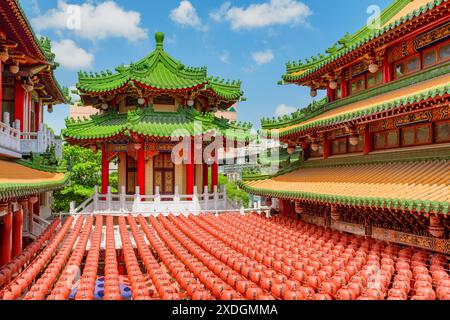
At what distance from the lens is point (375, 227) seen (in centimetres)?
1009

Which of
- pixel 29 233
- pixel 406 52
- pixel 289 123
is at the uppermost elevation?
pixel 406 52

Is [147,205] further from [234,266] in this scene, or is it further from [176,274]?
[234,266]

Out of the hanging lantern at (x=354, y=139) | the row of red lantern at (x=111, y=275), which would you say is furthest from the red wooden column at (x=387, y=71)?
the row of red lantern at (x=111, y=275)

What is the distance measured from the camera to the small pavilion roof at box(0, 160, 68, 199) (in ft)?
25.7

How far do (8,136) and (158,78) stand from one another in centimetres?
906

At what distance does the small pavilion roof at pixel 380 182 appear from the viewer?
7.48m

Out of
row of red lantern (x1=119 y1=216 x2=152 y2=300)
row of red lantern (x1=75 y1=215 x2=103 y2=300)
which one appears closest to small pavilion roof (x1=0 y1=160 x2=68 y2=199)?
row of red lantern (x1=75 y1=215 x2=103 y2=300)

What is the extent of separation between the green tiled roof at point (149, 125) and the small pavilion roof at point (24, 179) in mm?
3494

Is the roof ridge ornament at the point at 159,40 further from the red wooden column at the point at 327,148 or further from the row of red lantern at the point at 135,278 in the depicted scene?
the row of red lantern at the point at 135,278

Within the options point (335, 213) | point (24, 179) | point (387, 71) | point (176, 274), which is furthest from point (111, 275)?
point (387, 71)

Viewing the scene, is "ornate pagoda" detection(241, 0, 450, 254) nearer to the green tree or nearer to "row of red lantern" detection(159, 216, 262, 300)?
"row of red lantern" detection(159, 216, 262, 300)
